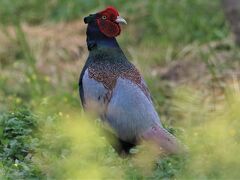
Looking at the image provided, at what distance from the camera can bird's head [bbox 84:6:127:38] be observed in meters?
7.91

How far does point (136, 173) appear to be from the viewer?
6551 millimetres

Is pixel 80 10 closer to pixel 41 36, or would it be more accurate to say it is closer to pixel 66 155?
pixel 41 36

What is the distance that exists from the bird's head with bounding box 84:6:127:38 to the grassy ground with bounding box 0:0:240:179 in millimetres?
677

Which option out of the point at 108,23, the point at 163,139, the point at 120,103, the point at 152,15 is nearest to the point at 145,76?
the point at 152,15

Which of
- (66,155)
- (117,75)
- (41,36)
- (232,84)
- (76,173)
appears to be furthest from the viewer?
(41,36)

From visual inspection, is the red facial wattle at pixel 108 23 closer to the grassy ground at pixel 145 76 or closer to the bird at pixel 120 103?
the bird at pixel 120 103

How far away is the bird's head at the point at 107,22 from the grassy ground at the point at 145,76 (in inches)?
26.7

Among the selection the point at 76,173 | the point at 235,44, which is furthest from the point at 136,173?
the point at 235,44

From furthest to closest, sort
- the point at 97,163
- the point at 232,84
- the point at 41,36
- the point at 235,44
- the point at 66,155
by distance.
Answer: the point at 41,36 < the point at 235,44 < the point at 232,84 < the point at 66,155 < the point at 97,163

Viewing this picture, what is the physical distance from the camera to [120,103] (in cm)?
Answer: 730

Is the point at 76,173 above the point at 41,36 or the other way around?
the other way around

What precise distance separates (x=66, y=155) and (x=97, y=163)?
1.97 feet

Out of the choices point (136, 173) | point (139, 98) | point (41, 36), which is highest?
point (41, 36)

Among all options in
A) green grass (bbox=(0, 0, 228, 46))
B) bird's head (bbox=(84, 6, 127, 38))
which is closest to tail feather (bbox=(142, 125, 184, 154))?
bird's head (bbox=(84, 6, 127, 38))
